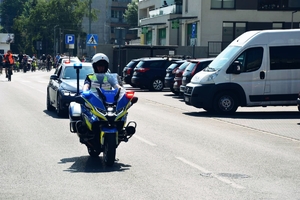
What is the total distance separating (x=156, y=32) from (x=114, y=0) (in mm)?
72029

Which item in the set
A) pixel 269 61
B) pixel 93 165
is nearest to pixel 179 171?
pixel 93 165

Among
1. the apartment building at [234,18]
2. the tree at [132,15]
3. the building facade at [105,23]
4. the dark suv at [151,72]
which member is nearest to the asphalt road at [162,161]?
the dark suv at [151,72]

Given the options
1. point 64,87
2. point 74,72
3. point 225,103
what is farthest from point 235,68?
point 64,87

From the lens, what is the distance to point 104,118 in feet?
34.9

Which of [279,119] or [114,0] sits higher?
[114,0]

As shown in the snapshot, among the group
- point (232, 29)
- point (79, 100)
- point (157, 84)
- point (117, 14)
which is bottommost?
point (157, 84)

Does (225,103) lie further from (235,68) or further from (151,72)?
(151,72)

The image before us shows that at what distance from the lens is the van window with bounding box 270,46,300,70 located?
21.7 m

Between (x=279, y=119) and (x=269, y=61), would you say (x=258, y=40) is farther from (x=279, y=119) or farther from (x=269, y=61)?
(x=279, y=119)

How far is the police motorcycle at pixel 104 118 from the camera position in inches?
415

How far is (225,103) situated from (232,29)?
3562 centimetres

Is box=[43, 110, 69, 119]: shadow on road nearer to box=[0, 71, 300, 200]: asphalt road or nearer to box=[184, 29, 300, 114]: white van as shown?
box=[0, 71, 300, 200]: asphalt road

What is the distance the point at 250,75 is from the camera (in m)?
21.6

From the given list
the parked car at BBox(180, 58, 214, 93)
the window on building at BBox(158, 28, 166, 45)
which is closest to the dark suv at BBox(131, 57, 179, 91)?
the parked car at BBox(180, 58, 214, 93)
